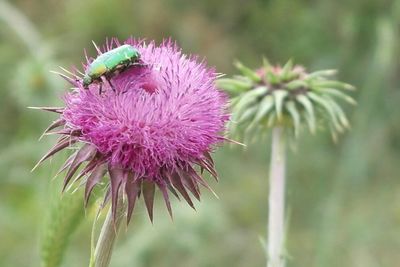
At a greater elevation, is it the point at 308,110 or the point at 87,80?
the point at 308,110

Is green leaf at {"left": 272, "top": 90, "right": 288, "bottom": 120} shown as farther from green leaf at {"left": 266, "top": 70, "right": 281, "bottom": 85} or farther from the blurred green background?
the blurred green background

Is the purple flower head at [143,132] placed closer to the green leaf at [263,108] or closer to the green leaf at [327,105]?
the green leaf at [263,108]

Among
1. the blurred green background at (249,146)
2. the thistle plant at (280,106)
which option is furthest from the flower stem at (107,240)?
the blurred green background at (249,146)

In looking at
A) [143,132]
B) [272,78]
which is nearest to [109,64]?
[143,132]

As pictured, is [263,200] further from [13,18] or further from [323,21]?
[13,18]

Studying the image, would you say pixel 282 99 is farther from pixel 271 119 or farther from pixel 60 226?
pixel 60 226

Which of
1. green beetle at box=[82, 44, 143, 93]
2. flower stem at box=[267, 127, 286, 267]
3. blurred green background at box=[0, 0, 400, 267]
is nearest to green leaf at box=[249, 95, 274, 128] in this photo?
flower stem at box=[267, 127, 286, 267]

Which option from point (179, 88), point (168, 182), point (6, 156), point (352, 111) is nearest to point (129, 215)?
point (168, 182)
